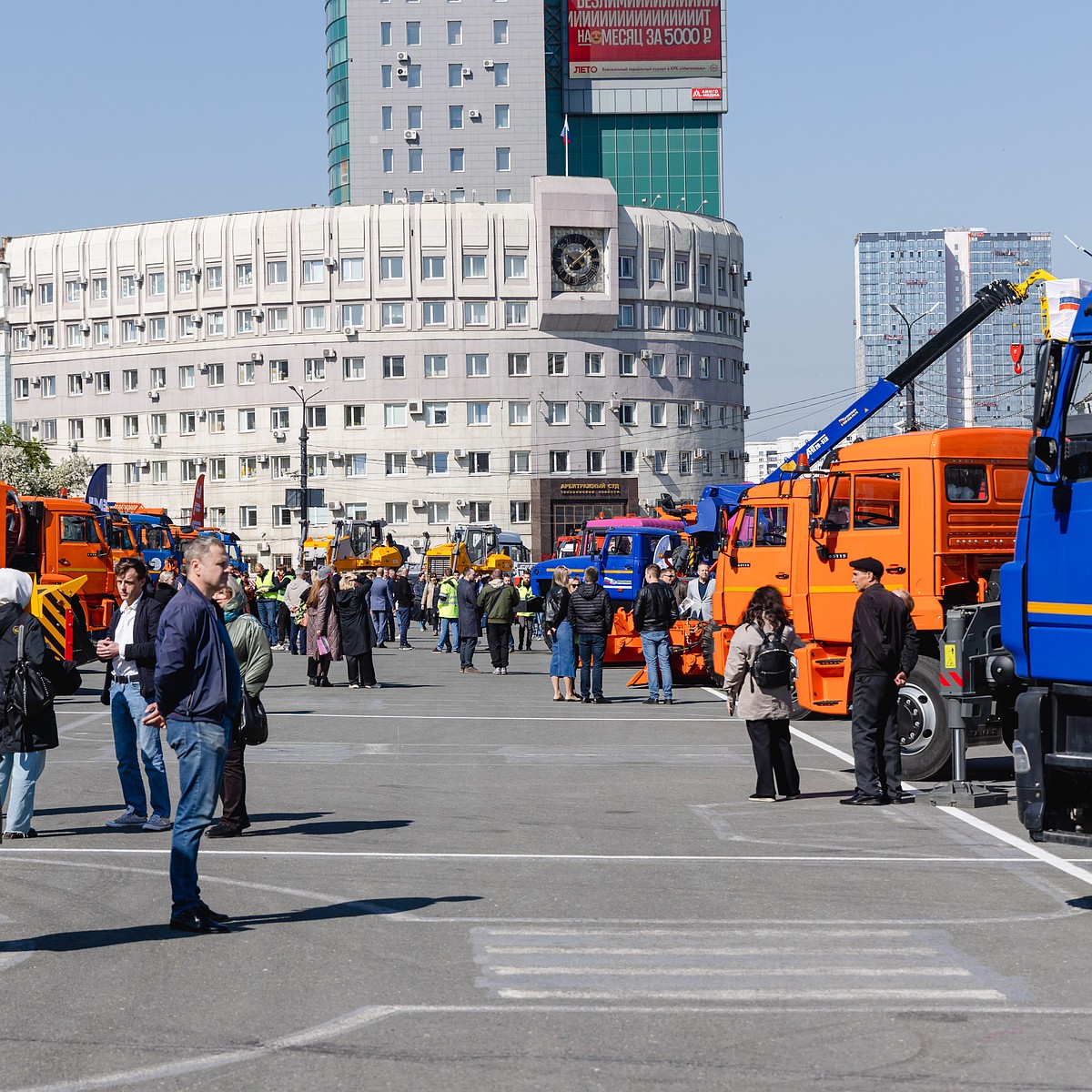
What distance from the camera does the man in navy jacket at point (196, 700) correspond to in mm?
8469

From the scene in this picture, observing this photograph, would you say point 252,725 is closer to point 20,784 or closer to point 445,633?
point 20,784

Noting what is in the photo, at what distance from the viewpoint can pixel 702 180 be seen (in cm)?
11106

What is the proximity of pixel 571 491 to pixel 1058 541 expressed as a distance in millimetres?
80852

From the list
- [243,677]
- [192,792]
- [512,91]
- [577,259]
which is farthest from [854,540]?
[512,91]

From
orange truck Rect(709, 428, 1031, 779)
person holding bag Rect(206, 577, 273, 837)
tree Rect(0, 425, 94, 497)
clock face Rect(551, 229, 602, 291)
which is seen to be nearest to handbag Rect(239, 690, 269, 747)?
person holding bag Rect(206, 577, 273, 837)

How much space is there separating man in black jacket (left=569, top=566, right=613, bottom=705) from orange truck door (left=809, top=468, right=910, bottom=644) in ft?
20.2

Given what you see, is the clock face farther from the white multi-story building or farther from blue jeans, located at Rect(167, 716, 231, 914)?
blue jeans, located at Rect(167, 716, 231, 914)

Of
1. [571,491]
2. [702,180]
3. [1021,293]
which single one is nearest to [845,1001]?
[1021,293]

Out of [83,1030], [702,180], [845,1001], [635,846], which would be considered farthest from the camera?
[702,180]

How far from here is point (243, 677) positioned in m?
11.6

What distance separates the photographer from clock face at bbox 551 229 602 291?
294 feet

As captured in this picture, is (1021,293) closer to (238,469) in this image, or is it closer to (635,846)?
(635,846)

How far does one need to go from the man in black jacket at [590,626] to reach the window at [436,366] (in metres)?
66.6

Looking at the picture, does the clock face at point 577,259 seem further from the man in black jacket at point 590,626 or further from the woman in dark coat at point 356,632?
the man in black jacket at point 590,626
